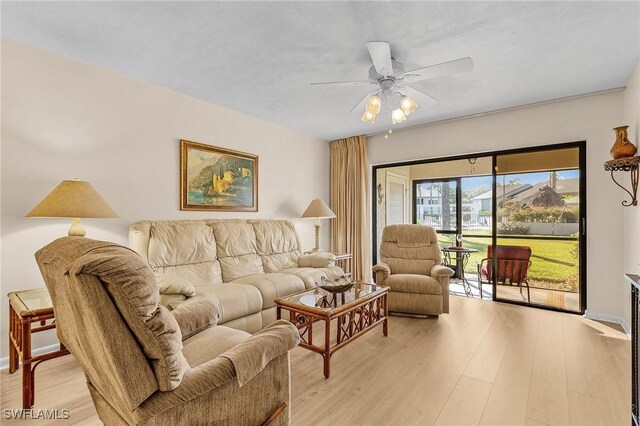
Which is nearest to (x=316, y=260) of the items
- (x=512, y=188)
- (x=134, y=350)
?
(x=512, y=188)

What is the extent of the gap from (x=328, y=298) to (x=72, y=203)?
2022mm

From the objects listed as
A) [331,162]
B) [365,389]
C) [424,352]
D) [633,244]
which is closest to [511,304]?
[633,244]

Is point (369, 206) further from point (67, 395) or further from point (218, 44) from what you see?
point (67, 395)

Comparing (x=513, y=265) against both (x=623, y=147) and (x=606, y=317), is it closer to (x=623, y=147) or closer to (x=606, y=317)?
(x=606, y=317)

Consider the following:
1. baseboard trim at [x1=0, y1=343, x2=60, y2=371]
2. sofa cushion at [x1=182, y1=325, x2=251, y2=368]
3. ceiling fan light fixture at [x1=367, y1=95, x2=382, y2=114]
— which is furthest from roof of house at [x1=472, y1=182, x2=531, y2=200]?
baseboard trim at [x1=0, y1=343, x2=60, y2=371]

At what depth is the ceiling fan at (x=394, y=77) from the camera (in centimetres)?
212

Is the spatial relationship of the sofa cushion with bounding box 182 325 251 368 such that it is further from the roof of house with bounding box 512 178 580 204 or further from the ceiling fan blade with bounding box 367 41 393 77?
the roof of house with bounding box 512 178 580 204

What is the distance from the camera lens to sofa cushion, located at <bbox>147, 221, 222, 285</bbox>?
2838 millimetres

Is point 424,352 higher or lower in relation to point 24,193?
lower

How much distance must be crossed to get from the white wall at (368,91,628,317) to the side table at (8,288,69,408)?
471cm

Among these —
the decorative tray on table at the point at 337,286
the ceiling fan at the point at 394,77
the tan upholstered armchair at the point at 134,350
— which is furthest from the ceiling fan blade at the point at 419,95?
the tan upholstered armchair at the point at 134,350

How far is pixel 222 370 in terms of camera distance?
45.4 inches

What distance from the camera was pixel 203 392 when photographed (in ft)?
3.60

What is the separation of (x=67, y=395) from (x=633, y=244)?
466cm
